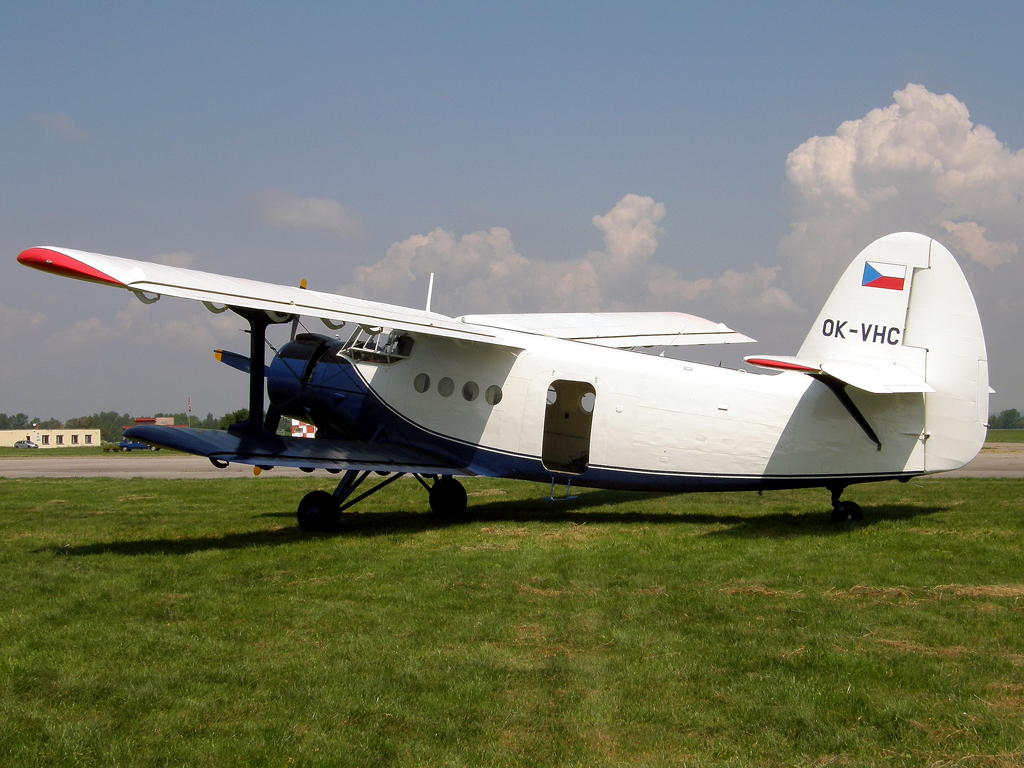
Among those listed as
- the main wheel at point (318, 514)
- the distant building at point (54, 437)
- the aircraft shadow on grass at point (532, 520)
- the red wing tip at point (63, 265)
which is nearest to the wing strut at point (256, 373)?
the main wheel at point (318, 514)

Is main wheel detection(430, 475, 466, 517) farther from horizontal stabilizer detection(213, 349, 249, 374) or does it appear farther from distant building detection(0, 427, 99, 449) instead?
distant building detection(0, 427, 99, 449)

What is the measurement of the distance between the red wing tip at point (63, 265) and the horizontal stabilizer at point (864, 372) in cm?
741

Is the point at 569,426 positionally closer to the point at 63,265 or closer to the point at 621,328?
the point at 621,328

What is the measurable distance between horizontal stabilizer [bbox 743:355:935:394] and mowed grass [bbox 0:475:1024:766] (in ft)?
6.01

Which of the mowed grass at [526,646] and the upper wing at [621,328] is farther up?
the upper wing at [621,328]

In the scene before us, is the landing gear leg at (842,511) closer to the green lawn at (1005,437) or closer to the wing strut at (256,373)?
the wing strut at (256,373)

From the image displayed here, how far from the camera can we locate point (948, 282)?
10406mm

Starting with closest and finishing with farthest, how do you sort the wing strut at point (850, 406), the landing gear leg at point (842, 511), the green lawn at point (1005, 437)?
the wing strut at point (850, 406)
the landing gear leg at point (842, 511)
the green lawn at point (1005, 437)

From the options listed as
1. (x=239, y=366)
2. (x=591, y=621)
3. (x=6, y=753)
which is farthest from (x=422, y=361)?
(x=6, y=753)

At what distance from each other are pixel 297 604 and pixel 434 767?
3775 mm

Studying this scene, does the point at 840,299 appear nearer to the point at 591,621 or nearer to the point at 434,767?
the point at 591,621

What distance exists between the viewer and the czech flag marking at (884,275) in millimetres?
10625

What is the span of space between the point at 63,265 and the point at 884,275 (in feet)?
32.9

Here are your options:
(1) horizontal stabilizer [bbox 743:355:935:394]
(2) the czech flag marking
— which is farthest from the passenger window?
(2) the czech flag marking
